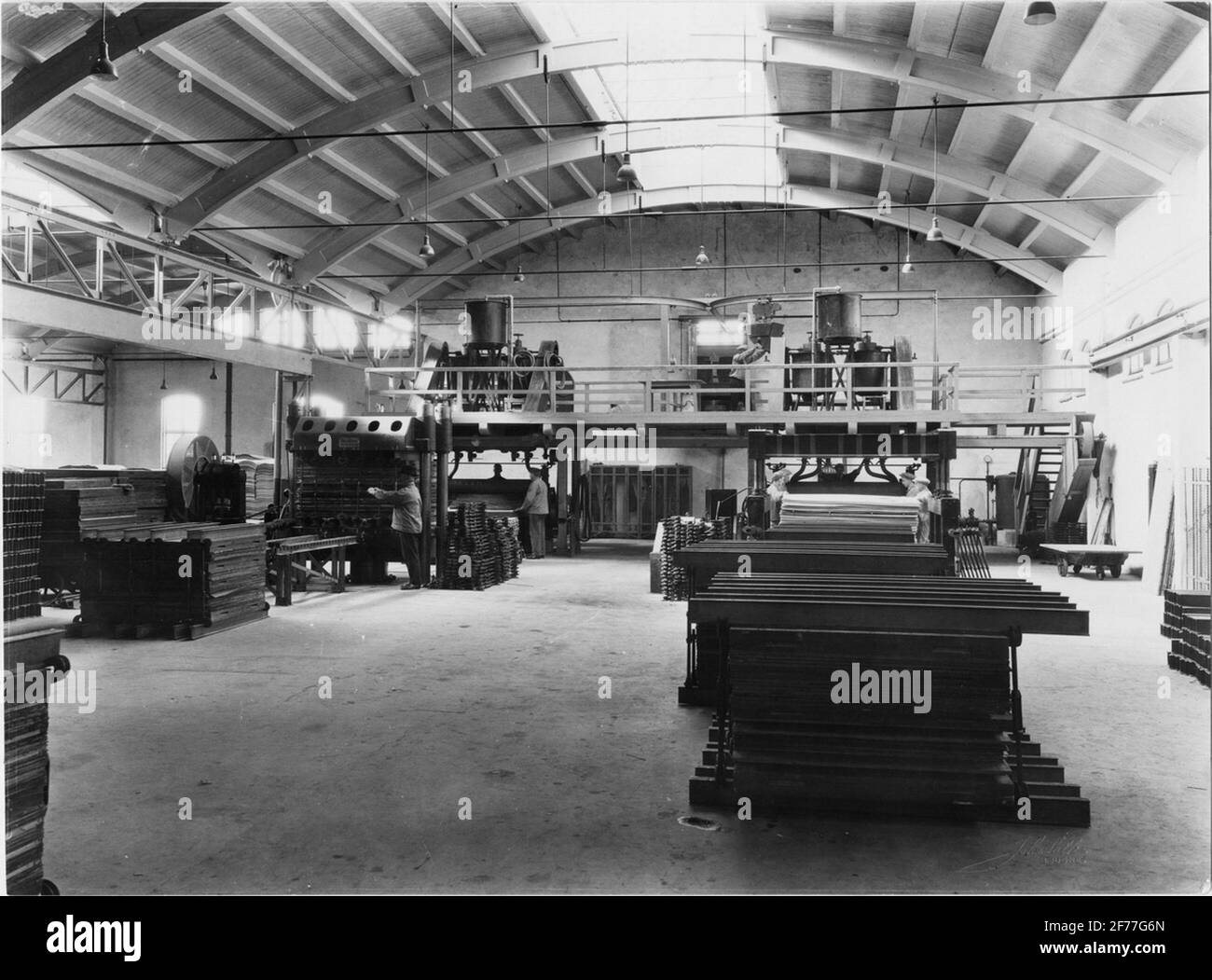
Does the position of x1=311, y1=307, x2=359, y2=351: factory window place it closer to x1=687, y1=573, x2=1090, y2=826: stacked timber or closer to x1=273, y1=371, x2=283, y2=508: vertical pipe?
x1=273, y1=371, x2=283, y2=508: vertical pipe

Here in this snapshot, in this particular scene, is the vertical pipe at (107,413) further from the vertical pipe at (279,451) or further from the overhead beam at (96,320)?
the overhead beam at (96,320)

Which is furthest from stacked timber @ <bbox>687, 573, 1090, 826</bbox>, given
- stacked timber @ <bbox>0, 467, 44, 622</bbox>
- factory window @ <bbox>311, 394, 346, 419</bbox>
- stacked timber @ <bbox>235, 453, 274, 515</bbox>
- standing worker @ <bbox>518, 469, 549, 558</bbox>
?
factory window @ <bbox>311, 394, 346, 419</bbox>

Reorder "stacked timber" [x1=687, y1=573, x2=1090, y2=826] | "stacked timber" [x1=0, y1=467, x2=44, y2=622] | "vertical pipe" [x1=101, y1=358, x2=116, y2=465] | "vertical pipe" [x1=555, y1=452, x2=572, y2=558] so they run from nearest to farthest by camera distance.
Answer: "stacked timber" [x1=687, y1=573, x2=1090, y2=826] < "stacked timber" [x1=0, y1=467, x2=44, y2=622] < "vertical pipe" [x1=555, y1=452, x2=572, y2=558] < "vertical pipe" [x1=101, y1=358, x2=116, y2=465]

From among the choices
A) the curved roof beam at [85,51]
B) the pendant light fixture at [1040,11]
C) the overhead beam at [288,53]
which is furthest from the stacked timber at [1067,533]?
the curved roof beam at [85,51]

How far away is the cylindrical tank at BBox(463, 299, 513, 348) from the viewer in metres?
16.1

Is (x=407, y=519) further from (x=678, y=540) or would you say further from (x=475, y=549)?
(x=678, y=540)

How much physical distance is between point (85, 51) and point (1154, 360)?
1594 cm

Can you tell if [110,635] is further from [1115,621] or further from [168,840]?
[1115,621]

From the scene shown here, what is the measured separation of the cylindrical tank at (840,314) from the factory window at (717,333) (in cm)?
779

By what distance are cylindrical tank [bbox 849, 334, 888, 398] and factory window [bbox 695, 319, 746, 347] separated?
24.5 ft

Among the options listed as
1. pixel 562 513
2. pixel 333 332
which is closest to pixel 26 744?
pixel 562 513

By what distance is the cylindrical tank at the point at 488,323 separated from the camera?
633 inches

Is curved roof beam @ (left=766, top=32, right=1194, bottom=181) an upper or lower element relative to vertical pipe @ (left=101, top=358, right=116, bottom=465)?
upper
